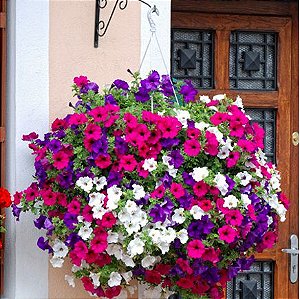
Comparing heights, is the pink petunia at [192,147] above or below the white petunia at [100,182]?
above

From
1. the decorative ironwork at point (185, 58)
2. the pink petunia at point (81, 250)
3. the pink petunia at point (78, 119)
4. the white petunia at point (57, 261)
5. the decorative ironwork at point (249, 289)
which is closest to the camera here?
the pink petunia at point (81, 250)

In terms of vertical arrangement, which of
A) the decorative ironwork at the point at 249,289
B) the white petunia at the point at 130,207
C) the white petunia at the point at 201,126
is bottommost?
the decorative ironwork at the point at 249,289

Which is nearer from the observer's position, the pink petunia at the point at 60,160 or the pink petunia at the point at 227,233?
the pink petunia at the point at 227,233

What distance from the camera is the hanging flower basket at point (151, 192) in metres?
4.48

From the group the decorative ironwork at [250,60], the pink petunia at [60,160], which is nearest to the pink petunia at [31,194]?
the pink petunia at [60,160]

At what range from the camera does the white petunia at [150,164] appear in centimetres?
453

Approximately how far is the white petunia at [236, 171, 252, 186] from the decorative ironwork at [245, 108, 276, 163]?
46.0 inches

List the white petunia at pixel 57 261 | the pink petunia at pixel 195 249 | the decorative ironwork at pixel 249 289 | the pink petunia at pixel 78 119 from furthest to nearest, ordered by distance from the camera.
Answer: the decorative ironwork at pixel 249 289
the white petunia at pixel 57 261
the pink petunia at pixel 78 119
the pink petunia at pixel 195 249

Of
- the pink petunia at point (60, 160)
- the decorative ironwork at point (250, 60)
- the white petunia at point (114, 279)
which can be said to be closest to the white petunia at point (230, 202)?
the white petunia at point (114, 279)

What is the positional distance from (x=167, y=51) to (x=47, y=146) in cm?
85

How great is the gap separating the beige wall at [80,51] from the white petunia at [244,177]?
81cm

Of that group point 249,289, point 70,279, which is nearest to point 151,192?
point 70,279

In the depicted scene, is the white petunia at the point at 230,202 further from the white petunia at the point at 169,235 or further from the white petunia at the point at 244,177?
the white petunia at the point at 169,235

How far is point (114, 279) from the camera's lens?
15.1 feet
